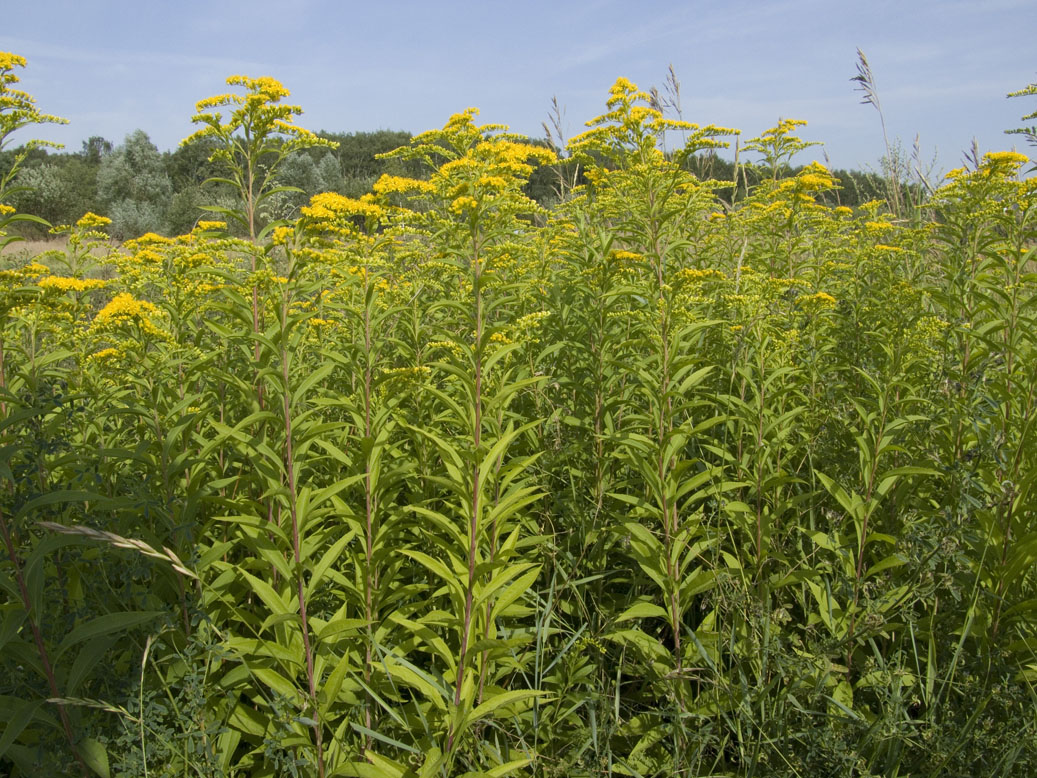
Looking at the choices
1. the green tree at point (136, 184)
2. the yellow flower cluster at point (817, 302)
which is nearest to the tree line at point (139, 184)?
the green tree at point (136, 184)

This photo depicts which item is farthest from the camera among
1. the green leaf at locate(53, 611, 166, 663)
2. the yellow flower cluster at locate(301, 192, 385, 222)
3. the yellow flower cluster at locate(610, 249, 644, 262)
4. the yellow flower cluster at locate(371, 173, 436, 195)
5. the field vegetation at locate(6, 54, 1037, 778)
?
the yellow flower cluster at locate(610, 249, 644, 262)

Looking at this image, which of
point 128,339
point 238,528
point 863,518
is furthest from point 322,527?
point 863,518

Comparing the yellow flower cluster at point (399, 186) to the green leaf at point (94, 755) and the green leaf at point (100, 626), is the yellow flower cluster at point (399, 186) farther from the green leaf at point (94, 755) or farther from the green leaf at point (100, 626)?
the green leaf at point (94, 755)

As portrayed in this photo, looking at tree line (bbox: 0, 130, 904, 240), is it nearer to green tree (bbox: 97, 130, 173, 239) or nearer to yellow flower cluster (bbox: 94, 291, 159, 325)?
green tree (bbox: 97, 130, 173, 239)

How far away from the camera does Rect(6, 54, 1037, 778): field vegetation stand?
7.30ft

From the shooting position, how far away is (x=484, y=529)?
2.49 meters

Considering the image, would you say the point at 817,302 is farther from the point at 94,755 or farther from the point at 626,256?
the point at 94,755

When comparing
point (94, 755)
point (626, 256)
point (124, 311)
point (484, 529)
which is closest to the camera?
point (94, 755)

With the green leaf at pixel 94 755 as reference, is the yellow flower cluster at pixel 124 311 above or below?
above

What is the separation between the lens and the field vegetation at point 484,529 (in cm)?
223

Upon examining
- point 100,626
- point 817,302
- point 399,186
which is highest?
point 399,186

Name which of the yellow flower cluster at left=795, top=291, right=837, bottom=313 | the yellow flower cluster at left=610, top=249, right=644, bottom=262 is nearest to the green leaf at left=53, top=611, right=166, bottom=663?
the yellow flower cluster at left=610, top=249, right=644, bottom=262

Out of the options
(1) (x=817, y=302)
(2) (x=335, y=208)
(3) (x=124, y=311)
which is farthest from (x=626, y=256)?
(3) (x=124, y=311)

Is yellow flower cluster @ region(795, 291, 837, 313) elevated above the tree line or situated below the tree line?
below
